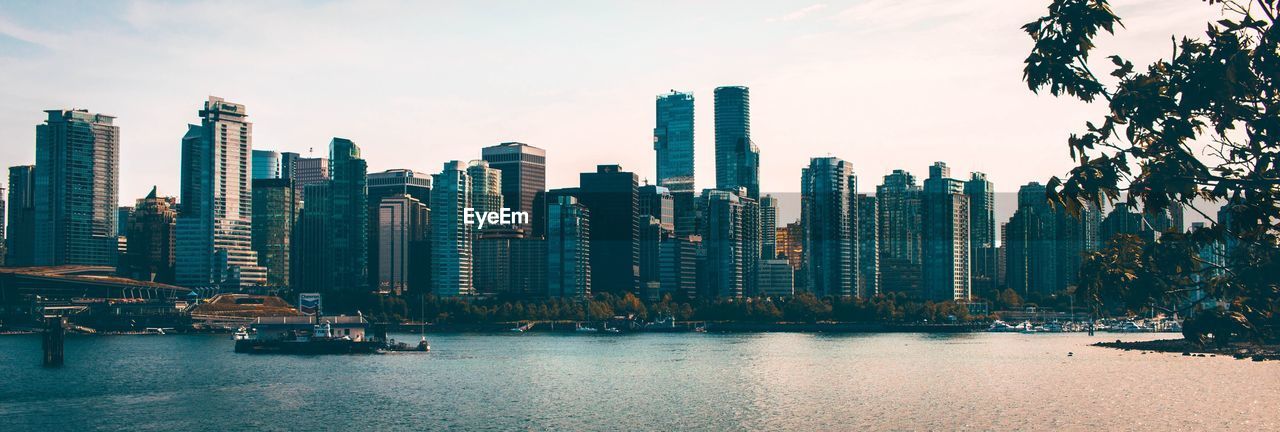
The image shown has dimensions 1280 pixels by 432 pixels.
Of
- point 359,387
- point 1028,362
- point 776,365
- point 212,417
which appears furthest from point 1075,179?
point 1028,362

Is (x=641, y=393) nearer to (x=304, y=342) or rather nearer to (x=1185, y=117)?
(x=304, y=342)

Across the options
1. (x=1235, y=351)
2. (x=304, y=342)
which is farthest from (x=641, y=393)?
(x=1235, y=351)

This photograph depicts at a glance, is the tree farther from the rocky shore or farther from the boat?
the boat

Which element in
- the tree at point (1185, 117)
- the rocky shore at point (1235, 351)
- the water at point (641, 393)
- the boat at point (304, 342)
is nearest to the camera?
the tree at point (1185, 117)

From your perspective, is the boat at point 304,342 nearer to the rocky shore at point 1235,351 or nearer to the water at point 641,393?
the water at point 641,393

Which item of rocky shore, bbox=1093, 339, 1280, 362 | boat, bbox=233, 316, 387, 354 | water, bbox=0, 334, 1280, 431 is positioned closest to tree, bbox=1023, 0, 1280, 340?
water, bbox=0, 334, 1280, 431

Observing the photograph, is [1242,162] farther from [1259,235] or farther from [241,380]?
[241,380]

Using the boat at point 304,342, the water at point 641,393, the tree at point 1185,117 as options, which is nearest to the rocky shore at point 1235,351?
the water at point 641,393

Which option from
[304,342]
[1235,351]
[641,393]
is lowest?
[641,393]
